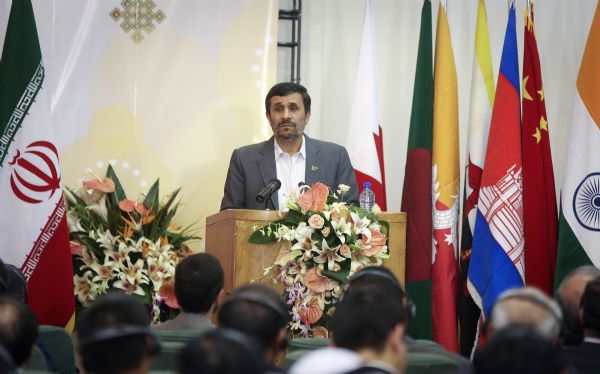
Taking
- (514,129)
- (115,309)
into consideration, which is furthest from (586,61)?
(115,309)

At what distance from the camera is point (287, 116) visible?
5.77 m

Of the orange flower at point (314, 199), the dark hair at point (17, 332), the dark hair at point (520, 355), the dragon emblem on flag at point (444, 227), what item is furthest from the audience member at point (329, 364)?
the dragon emblem on flag at point (444, 227)

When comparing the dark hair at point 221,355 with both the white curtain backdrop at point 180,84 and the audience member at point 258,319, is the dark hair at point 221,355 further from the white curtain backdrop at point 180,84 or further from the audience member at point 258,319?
the white curtain backdrop at point 180,84

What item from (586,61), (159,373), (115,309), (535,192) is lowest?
(159,373)

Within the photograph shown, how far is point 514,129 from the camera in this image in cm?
609

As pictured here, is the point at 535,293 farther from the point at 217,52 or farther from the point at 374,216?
the point at 217,52

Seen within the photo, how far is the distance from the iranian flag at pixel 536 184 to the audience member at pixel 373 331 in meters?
3.67

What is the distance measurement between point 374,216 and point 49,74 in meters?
2.95

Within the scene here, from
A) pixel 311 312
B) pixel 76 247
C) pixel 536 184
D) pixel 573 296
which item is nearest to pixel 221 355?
pixel 573 296

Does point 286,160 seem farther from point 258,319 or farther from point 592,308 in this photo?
point 258,319

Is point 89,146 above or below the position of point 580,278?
above

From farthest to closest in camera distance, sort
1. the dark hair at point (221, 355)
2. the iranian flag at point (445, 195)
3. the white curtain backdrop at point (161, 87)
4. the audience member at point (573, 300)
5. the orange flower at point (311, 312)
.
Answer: the white curtain backdrop at point (161, 87) → the iranian flag at point (445, 195) → the orange flower at point (311, 312) → the audience member at point (573, 300) → the dark hair at point (221, 355)

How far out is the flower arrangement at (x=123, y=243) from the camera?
227 inches

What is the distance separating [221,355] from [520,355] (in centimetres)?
69
